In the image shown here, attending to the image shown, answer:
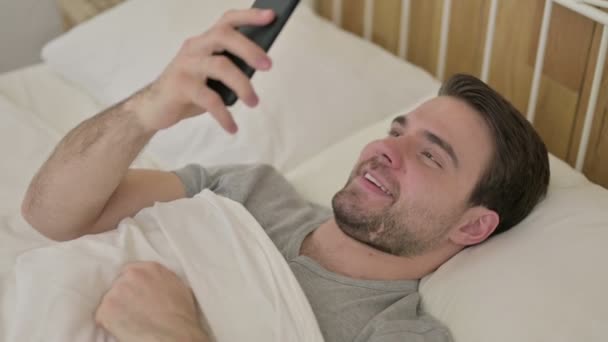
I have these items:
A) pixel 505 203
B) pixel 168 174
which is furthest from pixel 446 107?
pixel 168 174

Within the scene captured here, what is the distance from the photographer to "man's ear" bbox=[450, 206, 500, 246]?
3.74ft

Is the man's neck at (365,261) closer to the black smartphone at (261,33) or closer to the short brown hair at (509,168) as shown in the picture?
the short brown hair at (509,168)

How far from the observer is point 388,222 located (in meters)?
1.13

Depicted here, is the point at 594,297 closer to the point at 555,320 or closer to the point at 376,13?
the point at 555,320

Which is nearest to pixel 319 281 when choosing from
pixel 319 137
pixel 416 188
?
pixel 416 188

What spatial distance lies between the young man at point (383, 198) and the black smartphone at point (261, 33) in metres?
0.11

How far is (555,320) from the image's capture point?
984 mm

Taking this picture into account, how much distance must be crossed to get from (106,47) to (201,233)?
91 cm

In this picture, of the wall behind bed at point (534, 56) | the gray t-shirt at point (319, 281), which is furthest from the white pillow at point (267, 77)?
the gray t-shirt at point (319, 281)

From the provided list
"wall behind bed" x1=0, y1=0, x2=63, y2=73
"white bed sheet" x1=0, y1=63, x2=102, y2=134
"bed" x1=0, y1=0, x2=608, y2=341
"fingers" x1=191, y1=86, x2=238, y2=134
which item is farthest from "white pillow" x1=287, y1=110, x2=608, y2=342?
"wall behind bed" x1=0, y1=0, x2=63, y2=73

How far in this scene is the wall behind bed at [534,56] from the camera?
52.2 inches

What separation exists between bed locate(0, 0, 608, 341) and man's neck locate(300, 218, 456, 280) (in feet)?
0.09

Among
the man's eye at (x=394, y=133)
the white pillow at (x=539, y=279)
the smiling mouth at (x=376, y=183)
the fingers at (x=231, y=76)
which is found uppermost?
the fingers at (x=231, y=76)

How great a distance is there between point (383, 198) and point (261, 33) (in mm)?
356
